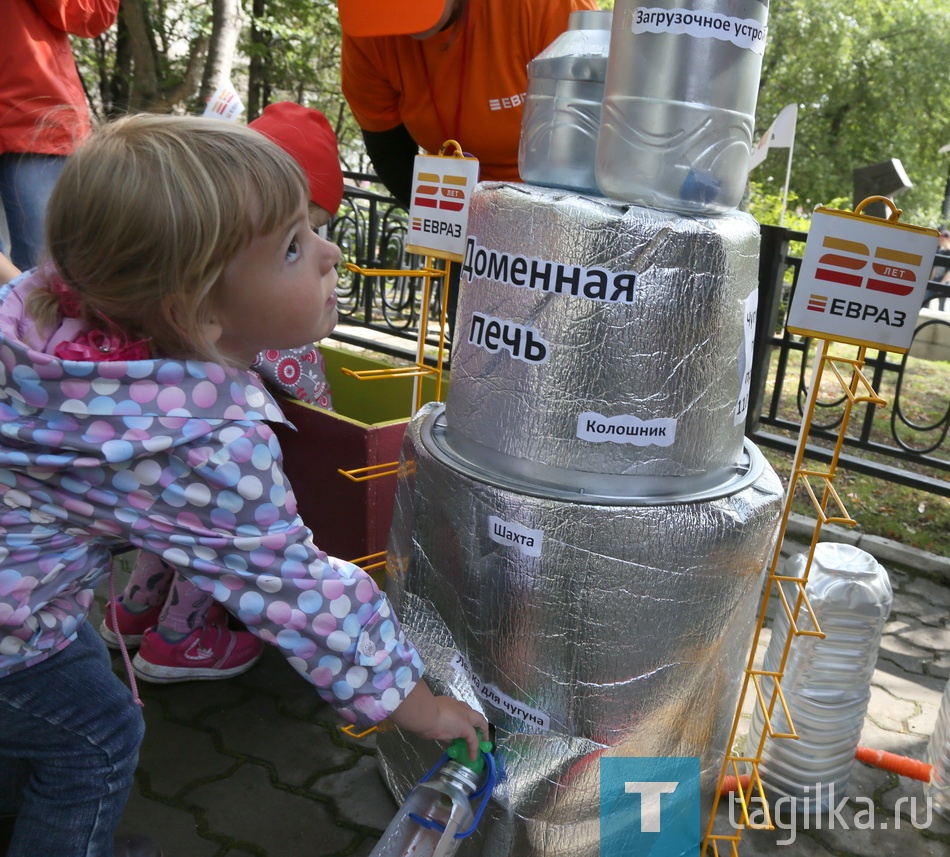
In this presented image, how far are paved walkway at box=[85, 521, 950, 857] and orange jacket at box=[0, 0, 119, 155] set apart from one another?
4.31 ft

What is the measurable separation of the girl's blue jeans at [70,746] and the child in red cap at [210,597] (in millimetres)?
656

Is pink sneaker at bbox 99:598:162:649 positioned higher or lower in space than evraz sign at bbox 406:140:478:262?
lower

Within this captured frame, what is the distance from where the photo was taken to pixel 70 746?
1.12 meters

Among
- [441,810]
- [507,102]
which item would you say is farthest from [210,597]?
[507,102]

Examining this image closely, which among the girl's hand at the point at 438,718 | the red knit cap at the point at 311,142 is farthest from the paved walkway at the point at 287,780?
the red knit cap at the point at 311,142

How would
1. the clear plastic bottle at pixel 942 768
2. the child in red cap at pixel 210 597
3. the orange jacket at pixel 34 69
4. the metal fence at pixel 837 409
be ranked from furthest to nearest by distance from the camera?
1. the metal fence at pixel 837 409
2. the orange jacket at pixel 34 69
3. the child in red cap at pixel 210 597
4. the clear plastic bottle at pixel 942 768

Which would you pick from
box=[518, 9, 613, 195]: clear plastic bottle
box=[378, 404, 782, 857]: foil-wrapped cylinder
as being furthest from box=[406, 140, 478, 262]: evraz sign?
box=[378, 404, 782, 857]: foil-wrapped cylinder

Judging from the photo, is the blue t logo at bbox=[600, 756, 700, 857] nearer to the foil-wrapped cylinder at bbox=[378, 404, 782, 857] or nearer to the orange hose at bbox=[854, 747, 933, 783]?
the foil-wrapped cylinder at bbox=[378, 404, 782, 857]

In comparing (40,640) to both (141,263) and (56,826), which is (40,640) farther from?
(141,263)

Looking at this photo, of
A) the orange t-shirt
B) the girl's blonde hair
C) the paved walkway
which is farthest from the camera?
the orange t-shirt

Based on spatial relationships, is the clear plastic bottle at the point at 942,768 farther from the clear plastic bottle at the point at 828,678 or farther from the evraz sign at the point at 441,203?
the evraz sign at the point at 441,203

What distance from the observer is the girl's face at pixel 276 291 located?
0.98 m

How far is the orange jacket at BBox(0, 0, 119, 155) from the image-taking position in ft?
6.94

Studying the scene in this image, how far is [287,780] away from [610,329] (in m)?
1.10
